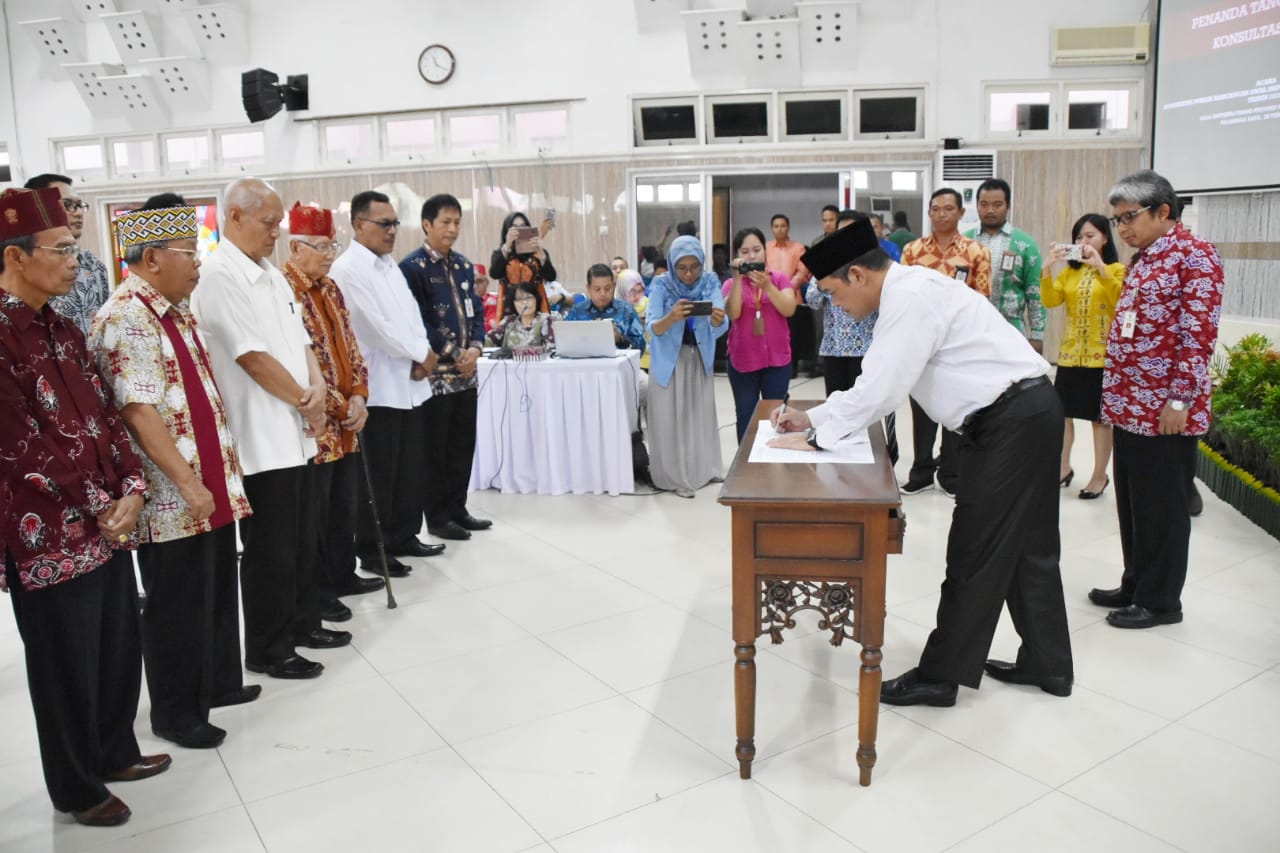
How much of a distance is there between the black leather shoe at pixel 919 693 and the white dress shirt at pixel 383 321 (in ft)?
7.41

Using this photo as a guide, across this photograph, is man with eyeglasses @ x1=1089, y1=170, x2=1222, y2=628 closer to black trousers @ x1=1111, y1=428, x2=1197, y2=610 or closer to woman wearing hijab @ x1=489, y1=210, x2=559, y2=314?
black trousers @ x1=1111, y1=428, x2=1197, y2=610

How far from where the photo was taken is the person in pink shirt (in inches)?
194

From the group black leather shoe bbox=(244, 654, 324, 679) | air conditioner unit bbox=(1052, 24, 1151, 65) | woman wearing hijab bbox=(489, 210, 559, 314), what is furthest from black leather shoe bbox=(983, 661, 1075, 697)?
air conditioner unit bbox=(1052, 24, 1151, 65)

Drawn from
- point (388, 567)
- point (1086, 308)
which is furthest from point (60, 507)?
point (1086, 308)

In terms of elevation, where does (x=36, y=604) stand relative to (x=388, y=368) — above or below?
below

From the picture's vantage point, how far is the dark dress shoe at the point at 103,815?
2242 millimetres

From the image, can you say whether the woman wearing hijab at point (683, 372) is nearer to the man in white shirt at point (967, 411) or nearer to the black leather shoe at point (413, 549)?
the black leather shoe at point (413, 549)

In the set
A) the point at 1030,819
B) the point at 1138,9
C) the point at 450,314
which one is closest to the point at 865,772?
the point at 1030,819

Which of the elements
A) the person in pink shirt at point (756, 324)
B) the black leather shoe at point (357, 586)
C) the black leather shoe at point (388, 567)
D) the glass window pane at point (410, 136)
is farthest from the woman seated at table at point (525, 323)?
the glass window pane at point (410, 136)

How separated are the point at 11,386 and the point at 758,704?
2.08 meters

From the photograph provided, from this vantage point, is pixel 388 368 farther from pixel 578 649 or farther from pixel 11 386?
pixel 11 386

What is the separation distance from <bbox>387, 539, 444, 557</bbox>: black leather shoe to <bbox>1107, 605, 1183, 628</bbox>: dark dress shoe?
2798 mm

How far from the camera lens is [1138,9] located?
8633 mm

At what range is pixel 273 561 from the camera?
9.75ft
